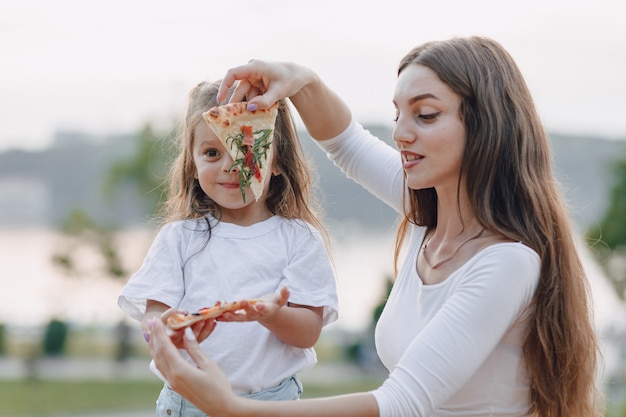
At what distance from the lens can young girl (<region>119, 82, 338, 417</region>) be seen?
2.99 metres

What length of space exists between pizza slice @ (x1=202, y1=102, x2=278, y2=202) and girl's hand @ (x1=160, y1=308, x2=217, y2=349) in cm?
49

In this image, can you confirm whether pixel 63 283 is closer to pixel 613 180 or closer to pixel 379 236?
pixel 379 236

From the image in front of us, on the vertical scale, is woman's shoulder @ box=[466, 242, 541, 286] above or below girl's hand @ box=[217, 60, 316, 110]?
below

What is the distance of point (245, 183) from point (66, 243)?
66.7ft

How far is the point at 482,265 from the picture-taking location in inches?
109

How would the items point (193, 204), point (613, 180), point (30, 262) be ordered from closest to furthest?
point (193, 204) < point (613, 180) < point (30, 262)

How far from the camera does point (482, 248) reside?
288 centimetres

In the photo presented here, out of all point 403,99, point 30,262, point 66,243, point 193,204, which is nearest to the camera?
point 403,99

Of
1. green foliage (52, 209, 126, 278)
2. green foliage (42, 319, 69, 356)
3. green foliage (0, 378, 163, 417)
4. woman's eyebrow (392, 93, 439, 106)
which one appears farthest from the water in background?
woman's eyebrow (392, 93, 439, 106)

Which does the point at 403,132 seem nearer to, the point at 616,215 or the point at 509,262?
the point at 509,262

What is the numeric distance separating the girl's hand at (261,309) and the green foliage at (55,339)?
67.6ft

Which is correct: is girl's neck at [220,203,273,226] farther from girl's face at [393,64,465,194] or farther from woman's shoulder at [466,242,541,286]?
woman's shoulder at [466,242,541,286]

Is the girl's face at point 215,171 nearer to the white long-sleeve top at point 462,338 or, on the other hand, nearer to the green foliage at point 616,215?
the white long-sleeve top at point 462,338

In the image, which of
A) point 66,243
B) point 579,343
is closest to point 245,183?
point 579,343
